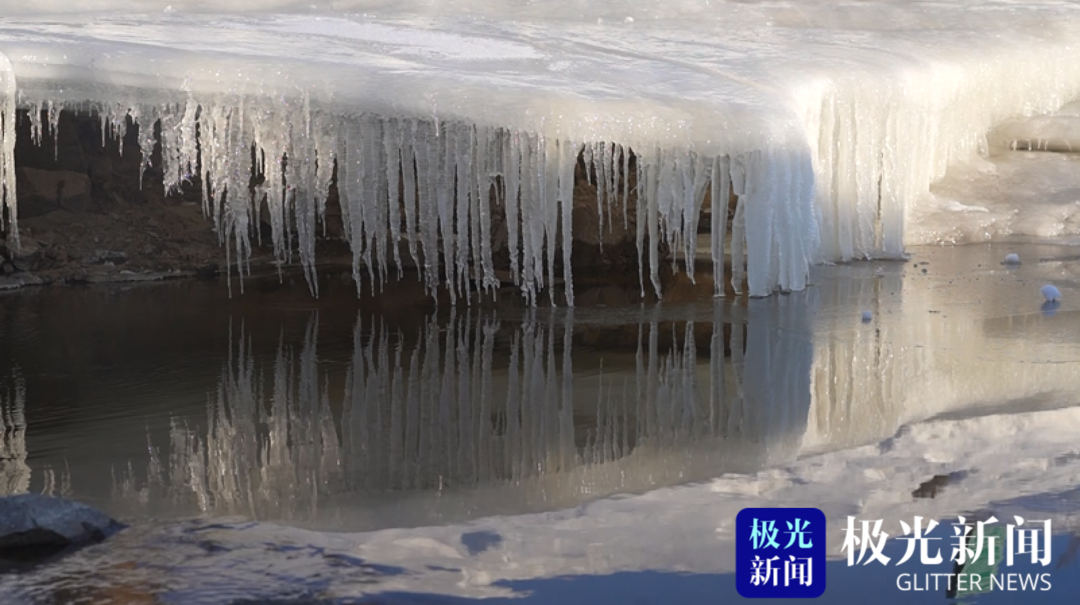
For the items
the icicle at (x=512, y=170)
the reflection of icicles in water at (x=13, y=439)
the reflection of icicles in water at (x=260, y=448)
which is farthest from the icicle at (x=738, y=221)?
the reflection of icicles in water at (x=13, y=439)

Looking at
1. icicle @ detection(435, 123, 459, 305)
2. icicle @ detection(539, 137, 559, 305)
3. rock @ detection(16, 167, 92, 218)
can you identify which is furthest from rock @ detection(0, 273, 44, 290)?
icicle @ detection(539, 137, 559, 305)

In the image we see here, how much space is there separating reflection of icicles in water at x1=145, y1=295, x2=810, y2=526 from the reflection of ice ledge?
0.73 ft

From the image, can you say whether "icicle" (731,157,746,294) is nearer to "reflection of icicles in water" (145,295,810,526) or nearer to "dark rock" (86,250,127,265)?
"reflection of icicles in water" (145,295,810,526)

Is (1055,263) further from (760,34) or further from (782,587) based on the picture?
(782,587)

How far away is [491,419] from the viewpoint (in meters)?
6.45

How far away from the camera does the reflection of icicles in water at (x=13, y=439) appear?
17.7ft

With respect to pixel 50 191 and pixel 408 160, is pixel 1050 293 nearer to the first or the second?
pixel 408 160

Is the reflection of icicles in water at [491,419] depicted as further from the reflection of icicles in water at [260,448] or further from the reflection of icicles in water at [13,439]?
the reflection of icicles in water at [13,439]

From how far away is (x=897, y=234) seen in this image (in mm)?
10859

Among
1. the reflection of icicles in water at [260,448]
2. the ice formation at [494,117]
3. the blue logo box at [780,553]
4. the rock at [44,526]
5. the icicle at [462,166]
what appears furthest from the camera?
the icicle at [462,166]

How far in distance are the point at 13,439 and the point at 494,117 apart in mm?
3584

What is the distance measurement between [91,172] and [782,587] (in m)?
9.15

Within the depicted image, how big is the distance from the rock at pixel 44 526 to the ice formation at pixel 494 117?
388cm

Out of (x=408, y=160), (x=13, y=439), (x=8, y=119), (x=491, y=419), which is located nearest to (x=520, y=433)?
(x=491, y=419)
